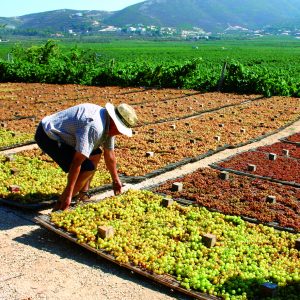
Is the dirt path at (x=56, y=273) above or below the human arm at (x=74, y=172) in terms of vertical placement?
below

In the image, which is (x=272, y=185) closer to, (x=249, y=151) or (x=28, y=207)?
(x=249, y=151)

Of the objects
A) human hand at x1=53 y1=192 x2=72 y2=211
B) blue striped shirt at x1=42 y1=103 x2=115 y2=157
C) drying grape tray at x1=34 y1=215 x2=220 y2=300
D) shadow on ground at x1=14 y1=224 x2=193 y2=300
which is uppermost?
blue striped shirt at x1=42 y1=103 x2=115 y2=157

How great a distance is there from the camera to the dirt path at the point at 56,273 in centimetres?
422

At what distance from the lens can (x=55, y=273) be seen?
455cm

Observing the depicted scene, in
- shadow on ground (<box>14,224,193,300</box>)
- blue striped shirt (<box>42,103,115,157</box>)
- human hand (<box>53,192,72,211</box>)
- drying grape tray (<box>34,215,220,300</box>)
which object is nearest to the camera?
drying grape tray (<box>34,215,220,300</box>)

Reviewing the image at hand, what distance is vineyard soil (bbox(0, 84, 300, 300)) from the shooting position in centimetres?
422

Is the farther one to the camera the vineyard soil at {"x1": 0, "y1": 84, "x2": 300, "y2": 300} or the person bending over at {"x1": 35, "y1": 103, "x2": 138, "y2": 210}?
the person bending over at {"x1": 35, "y1": 103, "x2": 138, "y2": 210}

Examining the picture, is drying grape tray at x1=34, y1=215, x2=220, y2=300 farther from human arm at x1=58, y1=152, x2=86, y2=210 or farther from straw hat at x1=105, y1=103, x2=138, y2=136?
straw hat at x1=105, y1=103, x2=138, y2=136

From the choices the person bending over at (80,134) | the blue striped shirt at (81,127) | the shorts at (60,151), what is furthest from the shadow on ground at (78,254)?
the blue striped shirt at (81,127)

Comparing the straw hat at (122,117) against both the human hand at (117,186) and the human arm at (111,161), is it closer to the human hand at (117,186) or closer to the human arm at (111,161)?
the human arm at (111,161)

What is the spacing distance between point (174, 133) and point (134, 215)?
5513mm

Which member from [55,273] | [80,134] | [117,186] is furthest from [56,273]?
[117,186]

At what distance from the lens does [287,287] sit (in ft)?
14.1

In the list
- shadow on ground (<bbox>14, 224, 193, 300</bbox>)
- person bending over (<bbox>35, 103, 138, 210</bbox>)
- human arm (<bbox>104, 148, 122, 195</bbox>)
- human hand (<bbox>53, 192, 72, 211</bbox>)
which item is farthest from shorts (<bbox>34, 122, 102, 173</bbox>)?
shadow on ground (<bbox>14, 224, 193, 300</bbox>)
